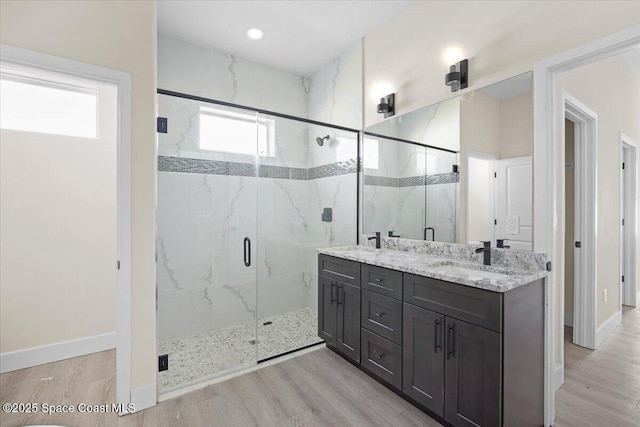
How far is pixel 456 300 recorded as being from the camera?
5.52 feet

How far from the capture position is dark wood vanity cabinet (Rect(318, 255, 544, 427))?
1.53 metres

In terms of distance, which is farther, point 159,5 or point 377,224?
point 377,224

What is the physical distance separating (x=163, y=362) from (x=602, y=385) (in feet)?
10.4

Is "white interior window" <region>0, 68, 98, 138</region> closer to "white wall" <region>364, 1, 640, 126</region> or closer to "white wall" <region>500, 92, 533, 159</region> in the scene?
"white wall" <region>364, 1, 640, 126</region>

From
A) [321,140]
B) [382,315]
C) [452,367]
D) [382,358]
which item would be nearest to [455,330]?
[452,367]

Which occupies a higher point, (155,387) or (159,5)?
(159,5)

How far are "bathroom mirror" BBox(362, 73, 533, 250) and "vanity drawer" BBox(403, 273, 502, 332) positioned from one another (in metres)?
0.62

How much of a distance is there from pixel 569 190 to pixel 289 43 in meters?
3.41

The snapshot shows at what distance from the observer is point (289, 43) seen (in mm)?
3156

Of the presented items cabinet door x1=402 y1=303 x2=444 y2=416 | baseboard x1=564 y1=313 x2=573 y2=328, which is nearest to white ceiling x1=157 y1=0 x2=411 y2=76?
cabinet door x1=402 y1=303 x2=444 y2=416

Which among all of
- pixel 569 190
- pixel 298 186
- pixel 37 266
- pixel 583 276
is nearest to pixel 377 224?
pixel 298 186

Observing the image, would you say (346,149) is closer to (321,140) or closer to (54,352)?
(321,140)

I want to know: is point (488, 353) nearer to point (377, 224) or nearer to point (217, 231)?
point (377, 224)

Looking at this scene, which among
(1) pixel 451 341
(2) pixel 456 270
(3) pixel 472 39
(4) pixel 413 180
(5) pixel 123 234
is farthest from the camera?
(4) pixel 413 180
